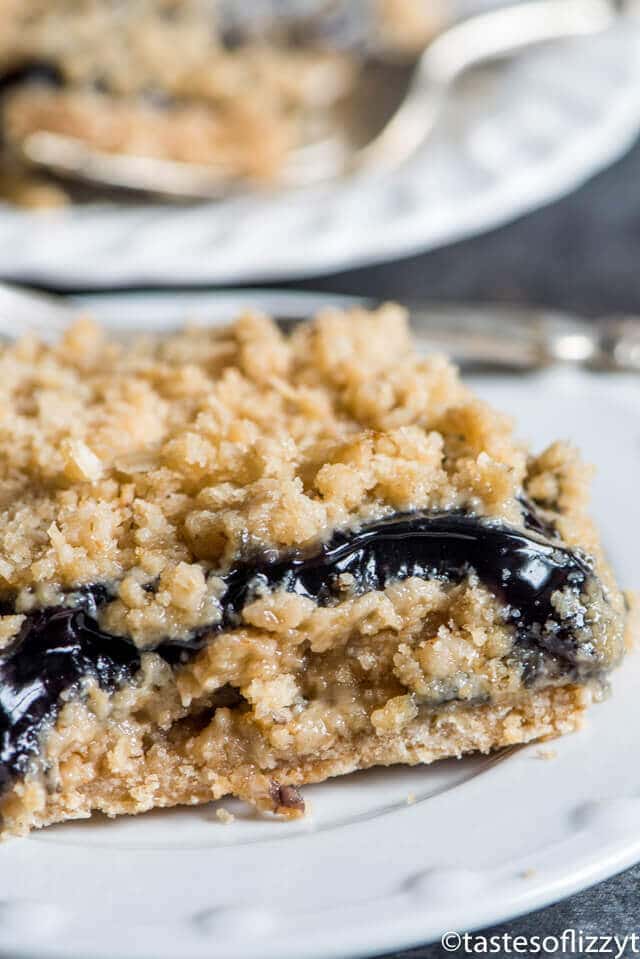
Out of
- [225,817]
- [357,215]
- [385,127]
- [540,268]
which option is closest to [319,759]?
[225,817]

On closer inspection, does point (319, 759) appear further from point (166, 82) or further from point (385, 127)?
point (385, 127)

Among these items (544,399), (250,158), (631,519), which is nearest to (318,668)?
(631,519)

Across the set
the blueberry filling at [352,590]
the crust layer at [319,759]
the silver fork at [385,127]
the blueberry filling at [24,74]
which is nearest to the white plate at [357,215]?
the silver fork at [385,127]

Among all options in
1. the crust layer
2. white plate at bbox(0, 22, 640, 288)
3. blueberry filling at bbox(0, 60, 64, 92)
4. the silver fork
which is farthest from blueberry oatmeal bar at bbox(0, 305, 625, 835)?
blueberry filling at bbox(0, 60, 64, 92)

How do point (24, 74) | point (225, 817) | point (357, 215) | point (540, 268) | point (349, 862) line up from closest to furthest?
point (349, 862) < point (225, 817) < point (357, 215) < point (24, 74) < point (540, 268)

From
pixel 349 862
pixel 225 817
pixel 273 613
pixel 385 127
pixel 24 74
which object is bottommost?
pixel 349 862

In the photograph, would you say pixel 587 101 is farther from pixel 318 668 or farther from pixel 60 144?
pixel 318 668
